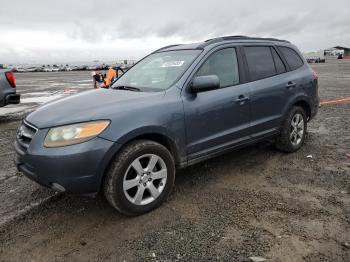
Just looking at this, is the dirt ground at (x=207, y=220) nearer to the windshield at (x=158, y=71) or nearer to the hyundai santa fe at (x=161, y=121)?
the hyundai santa fe at (x=161, y=121)

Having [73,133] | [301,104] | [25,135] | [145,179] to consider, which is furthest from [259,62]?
[25,135]

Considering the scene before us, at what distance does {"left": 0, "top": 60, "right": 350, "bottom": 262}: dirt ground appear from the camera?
2922 mm

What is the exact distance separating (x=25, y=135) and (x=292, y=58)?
13.5 ft

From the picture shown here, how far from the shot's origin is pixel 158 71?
4363mm

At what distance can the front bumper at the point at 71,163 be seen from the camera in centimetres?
307

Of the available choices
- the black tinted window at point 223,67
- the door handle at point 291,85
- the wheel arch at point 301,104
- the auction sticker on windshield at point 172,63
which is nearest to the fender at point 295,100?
the wheel arch at point 301,104

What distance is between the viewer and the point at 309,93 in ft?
18.2

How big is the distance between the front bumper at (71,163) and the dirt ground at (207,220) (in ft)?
1.65

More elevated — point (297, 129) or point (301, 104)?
point (301, 104)

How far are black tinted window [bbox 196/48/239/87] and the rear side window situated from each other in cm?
128

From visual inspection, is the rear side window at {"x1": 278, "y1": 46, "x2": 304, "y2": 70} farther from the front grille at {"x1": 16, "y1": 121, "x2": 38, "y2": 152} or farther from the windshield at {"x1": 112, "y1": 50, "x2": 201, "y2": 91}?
the front grille at {"x1": 16, "y1": 121, "x2": 38, "y2": 152}

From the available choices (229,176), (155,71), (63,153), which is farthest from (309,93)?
(63,153)

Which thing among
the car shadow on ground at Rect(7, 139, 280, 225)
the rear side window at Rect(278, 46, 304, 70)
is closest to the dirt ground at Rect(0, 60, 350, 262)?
the car shadow on ground at Rect(7, 139, 280, 225)

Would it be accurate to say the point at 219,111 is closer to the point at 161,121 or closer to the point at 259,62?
the point at 161,121
